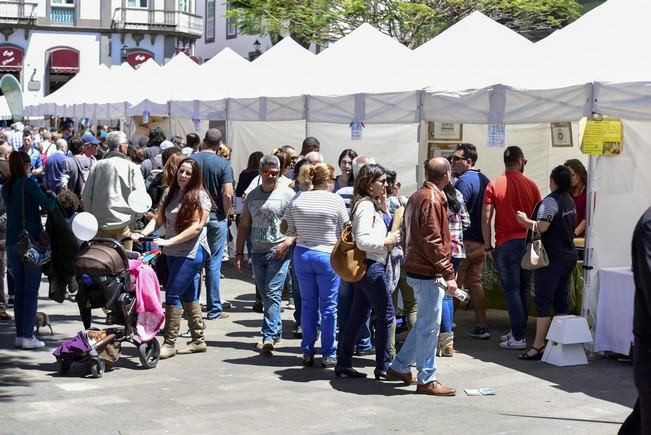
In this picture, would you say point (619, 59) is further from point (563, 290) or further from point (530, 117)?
point (563, 290)

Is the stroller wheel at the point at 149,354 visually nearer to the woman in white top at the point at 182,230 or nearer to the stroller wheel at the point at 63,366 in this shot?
the woman in white top at the point at 182,230

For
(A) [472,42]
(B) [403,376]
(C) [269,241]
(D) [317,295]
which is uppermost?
(A) [472,42]

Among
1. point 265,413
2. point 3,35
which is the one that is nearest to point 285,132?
point 265,413

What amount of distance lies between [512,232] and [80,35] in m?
51.4

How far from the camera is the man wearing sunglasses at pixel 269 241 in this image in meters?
9.85

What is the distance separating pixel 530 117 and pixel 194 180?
10.7 feet

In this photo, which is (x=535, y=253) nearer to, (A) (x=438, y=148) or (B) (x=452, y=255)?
(B) (x=452, y=255)

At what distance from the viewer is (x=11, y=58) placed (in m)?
57.4

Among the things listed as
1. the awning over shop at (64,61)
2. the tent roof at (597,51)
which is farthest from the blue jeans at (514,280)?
the awning over shop at (64,61)

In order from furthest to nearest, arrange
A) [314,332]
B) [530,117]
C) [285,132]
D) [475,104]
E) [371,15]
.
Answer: [371,15] < [285,132] < [475,104] < [530,117] < [314,332]

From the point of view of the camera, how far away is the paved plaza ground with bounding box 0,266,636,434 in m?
7.39

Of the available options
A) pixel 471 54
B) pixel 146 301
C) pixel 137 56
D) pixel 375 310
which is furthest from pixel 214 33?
pixel 375 310

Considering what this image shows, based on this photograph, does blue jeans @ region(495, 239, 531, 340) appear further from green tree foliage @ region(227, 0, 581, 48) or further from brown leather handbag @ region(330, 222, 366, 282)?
green tree foliage @ region(227, 0, 581, 48)

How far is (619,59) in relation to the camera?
10.0 meters
